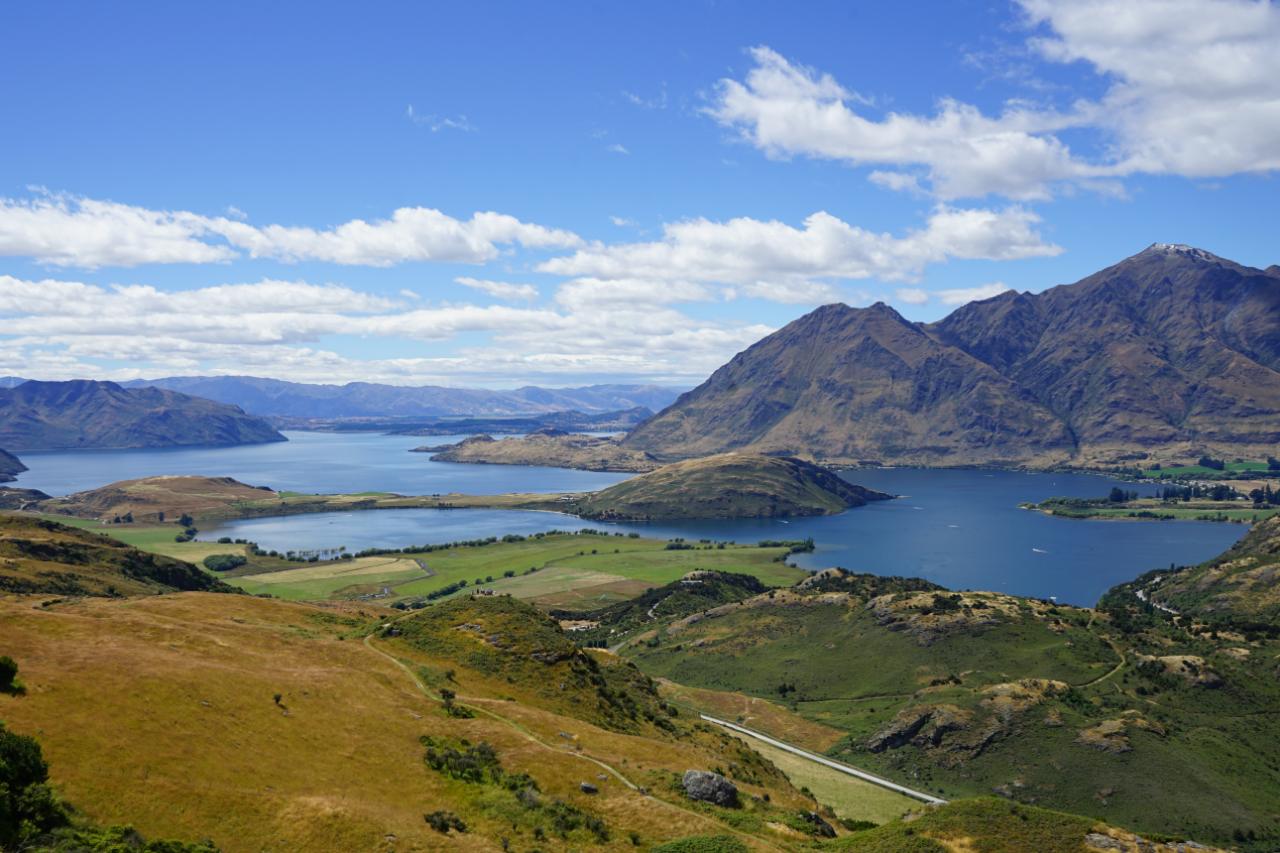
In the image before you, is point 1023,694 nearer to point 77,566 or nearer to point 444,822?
point 444,822

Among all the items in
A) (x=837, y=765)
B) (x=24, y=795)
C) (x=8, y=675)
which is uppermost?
(x=8, y=675)

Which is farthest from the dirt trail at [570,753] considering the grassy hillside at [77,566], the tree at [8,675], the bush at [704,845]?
the grassy hillside at [77,566]

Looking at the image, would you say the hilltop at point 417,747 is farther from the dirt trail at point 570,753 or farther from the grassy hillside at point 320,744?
the dirt trail at point 570,753

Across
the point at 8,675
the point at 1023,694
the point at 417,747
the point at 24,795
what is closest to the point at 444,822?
the point at 417,747

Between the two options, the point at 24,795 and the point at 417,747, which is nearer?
the point at 24,795

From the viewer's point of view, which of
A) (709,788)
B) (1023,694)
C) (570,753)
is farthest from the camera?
(1023,694)

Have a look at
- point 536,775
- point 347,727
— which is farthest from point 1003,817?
point 347,727

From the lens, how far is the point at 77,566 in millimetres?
144750

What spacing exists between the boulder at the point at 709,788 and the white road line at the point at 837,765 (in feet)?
154

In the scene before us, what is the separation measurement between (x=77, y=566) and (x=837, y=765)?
130991 millimetres

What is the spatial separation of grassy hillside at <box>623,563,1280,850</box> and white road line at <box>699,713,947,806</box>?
424 centimetres

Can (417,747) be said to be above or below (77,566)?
above

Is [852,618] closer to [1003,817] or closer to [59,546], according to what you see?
[1003,817]

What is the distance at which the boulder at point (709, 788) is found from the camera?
6125 cm
